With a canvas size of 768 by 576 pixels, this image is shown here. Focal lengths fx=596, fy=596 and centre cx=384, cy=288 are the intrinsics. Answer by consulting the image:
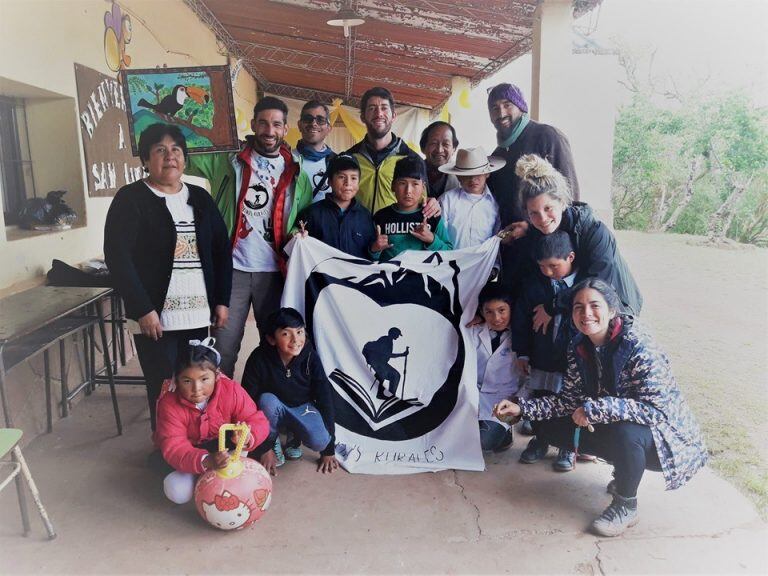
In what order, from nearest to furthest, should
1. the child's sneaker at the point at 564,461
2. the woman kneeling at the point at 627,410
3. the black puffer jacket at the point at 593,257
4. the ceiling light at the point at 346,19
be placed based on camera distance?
1. the woman kneeling at the point at 627,410
2. the black puffer jacket at the point at 593,257
3. the child's sneaker at the point at 564,461
4. the ceiling light at the point at 346,19

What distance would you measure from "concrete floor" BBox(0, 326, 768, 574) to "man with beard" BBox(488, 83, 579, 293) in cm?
108

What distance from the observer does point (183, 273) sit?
2.81 metres

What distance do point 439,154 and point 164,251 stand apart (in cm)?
167

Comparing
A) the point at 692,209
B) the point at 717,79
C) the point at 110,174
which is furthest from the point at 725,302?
the point at 110,174

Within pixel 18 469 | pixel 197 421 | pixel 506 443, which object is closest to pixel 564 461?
pixel 506 443

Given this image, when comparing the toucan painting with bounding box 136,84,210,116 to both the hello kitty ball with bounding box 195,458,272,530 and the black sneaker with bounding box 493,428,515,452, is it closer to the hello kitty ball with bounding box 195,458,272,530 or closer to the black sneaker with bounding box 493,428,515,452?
the hello kitty ball with bounding box 195,458,272,530

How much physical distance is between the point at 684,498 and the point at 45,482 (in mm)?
2996

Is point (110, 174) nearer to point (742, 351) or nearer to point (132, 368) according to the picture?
point (132, 368)

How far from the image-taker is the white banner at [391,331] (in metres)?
3.10

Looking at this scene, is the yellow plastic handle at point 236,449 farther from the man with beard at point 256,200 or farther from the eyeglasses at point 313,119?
the eyeglasses at point 313,119

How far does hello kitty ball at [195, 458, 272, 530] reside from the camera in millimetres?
2357

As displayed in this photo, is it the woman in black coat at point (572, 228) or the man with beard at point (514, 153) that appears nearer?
the woman in black coat at point (572, 228)

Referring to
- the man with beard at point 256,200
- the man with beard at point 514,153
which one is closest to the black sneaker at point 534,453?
the man with beard at point 514,153

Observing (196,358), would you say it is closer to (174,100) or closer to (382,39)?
(174,100)
